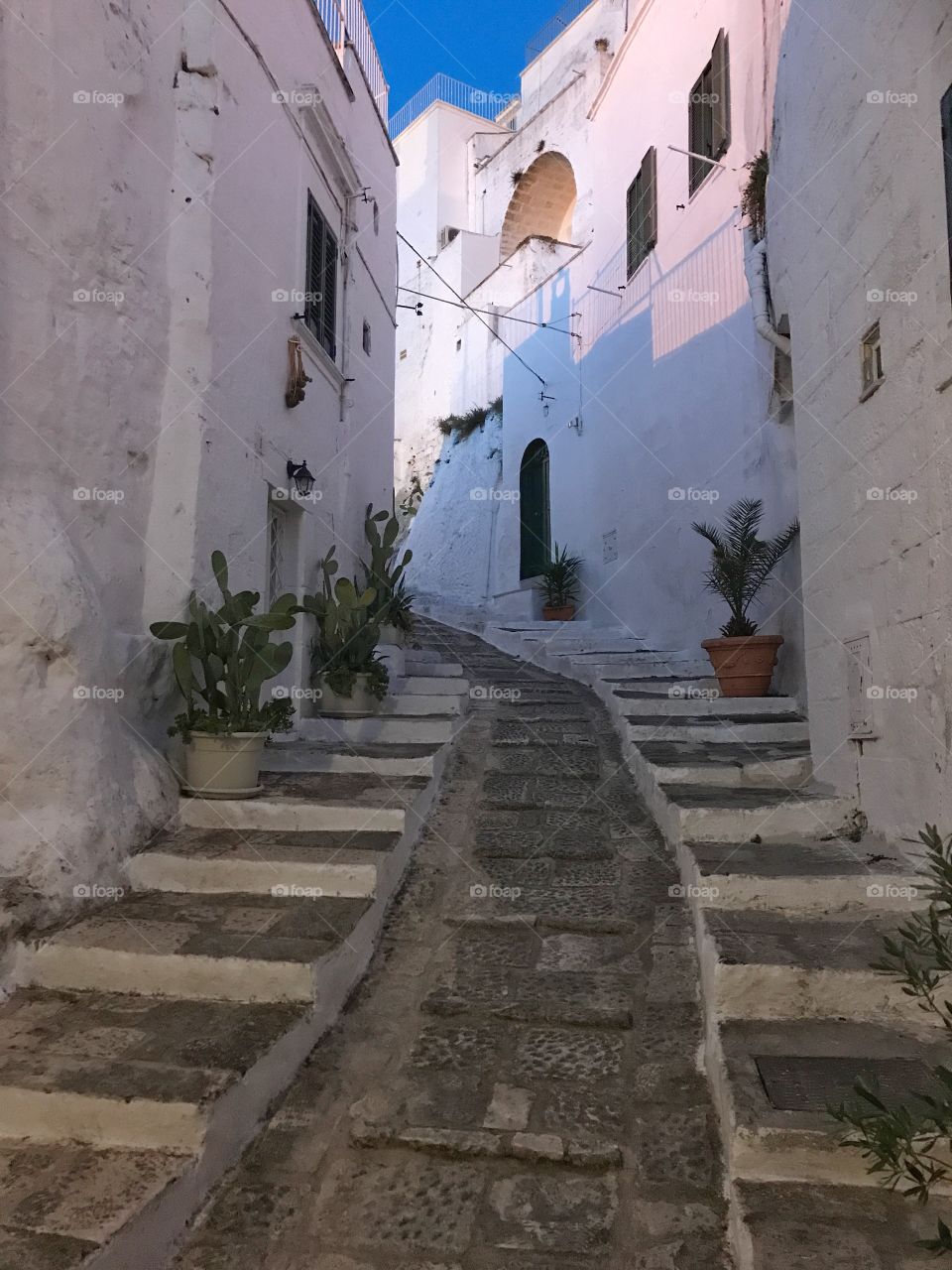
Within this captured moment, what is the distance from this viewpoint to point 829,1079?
2.33 metres

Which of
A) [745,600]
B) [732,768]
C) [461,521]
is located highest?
[461,521]

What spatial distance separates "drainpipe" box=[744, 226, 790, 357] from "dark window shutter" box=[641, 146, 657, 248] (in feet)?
9.75

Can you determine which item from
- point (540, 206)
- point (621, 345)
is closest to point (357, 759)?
point (621, 345)

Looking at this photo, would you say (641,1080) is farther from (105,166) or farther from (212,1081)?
(105,166)

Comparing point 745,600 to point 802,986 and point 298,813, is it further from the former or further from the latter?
point 802,986

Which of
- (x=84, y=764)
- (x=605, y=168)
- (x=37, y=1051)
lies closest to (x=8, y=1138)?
(x=37, y=1051)

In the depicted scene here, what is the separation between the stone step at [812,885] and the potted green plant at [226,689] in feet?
6.85

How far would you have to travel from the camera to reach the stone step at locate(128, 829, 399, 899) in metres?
3.47

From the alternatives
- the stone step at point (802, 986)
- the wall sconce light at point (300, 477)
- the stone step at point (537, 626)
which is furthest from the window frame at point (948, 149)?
the stone step at point (537, 626)

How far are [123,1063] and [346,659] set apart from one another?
13.7 feet

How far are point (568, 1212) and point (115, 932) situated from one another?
5.69 ft

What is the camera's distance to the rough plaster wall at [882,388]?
318cm

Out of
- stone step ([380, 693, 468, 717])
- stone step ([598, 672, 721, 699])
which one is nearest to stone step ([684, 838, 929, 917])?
stone step ([598, 672, 721, 699])

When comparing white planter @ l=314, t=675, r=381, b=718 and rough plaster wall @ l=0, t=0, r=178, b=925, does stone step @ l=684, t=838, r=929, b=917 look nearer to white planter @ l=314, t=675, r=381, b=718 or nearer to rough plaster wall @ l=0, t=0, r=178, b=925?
rough plaster wall @ l=0, t=0, r=178, b=925
